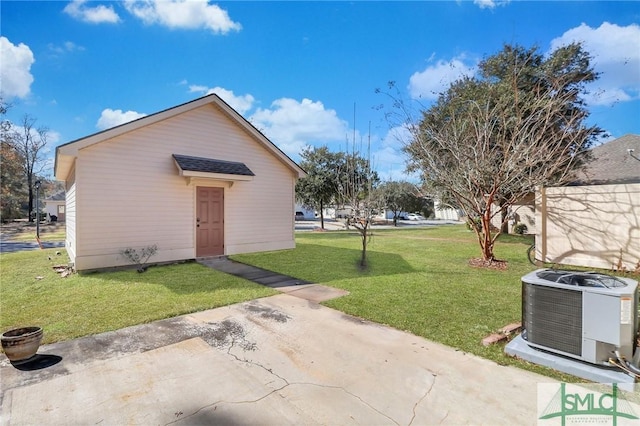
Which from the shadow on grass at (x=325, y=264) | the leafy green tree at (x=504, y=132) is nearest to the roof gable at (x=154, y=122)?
the shadow on grass at (x=325, y=264)

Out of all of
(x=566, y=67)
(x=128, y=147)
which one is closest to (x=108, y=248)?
(x=128, y=147)

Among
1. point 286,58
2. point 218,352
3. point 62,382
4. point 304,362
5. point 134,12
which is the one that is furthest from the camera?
point 286,58

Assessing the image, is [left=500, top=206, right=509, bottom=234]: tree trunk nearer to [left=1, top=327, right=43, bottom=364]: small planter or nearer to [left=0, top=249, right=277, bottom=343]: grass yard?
[left=0, top=249, right=277, bottom=343]: grass yard

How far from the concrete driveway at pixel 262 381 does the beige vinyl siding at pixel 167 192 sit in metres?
5.19

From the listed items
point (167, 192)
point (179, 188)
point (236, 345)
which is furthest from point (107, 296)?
point (179, 188)

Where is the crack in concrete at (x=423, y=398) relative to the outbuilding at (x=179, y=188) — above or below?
below

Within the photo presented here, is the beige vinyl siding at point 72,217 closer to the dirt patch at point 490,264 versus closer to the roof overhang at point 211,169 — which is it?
the roof overhang at point 211,169

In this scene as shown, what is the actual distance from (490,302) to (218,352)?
4.84 m

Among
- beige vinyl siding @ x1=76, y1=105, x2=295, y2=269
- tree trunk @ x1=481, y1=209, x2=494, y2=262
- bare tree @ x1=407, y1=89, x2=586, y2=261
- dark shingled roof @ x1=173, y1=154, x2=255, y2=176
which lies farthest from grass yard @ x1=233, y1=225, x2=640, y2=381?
dark shingled roof @ x1=173, y1=154, x2=255, y2=176

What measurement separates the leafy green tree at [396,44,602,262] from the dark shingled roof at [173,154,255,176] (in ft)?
20.7

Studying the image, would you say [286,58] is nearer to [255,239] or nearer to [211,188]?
[211,188]

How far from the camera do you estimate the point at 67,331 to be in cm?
421

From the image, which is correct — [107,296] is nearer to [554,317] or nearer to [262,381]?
[262,381]

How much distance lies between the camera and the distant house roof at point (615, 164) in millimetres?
16094
